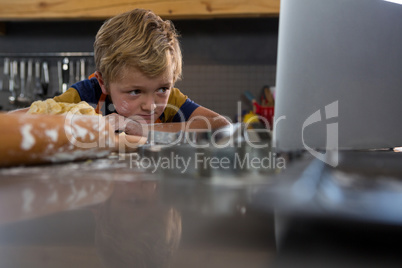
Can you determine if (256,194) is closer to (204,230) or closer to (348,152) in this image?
(204,230)

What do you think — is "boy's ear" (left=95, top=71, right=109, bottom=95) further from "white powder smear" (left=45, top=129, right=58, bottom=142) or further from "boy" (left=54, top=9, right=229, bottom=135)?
"white powder smear" (left=45, top=129, right=58, bottom=142)

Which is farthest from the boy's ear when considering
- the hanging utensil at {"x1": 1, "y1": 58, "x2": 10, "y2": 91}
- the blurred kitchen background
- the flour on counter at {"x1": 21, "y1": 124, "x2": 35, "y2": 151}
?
the hanging utensil at {"x1": 1, "y1": 58, "x2": 10, "y2": 91}

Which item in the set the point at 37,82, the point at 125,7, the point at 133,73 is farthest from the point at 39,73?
the point at 133,73

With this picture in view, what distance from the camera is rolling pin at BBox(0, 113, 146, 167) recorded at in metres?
0.16

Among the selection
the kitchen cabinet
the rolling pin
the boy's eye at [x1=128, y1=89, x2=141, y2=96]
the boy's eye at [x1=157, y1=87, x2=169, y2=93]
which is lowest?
the rolling pin

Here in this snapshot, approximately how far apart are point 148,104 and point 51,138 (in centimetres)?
20

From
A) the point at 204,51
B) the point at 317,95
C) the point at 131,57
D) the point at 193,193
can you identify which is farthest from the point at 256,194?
the point at 204,51

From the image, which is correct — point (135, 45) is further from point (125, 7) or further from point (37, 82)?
point (37, 82)

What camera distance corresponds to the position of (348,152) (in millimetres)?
236

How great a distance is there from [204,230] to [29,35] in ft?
2.01

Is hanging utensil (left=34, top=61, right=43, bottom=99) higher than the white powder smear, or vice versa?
hanging utensil (left=34, top=61, right=43, bottom=99)

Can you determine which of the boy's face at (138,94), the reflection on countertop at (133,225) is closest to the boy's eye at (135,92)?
the boy's face at (138,94)

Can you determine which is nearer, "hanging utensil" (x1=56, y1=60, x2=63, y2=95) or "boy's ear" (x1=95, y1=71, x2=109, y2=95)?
"boy's ear" (x1=95, y1=71, x2=109, y2=95)

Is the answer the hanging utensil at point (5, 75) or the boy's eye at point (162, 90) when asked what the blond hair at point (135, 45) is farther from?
Answer: the hanging utensil at point (5, 75)
